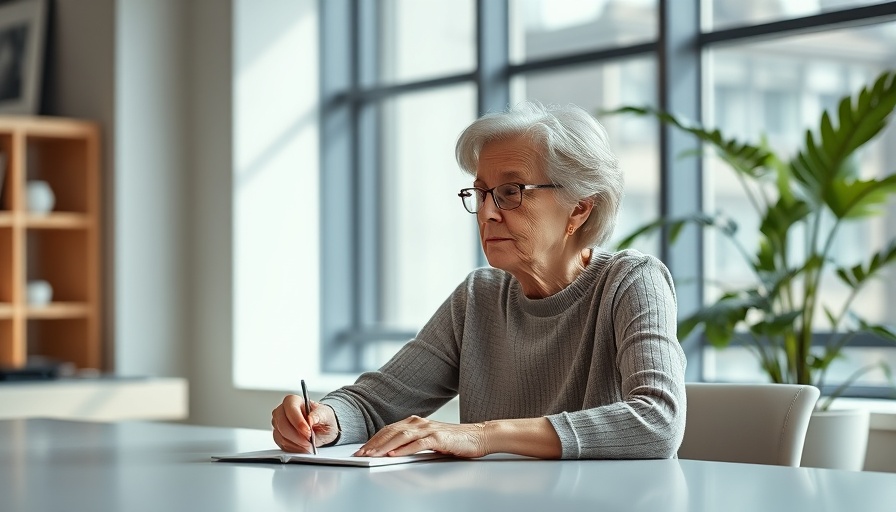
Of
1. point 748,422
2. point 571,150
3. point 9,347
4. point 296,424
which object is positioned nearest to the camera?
point 296,424

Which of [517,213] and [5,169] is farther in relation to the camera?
[5,169]

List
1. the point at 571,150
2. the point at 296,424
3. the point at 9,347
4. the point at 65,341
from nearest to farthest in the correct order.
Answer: the point at 296,424, the point at 571,150, the point at 9,347, the point at 65,341

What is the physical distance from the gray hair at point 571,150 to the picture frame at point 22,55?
3659 millimetres

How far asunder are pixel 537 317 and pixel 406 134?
10.5 ft

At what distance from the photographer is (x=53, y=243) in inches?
209

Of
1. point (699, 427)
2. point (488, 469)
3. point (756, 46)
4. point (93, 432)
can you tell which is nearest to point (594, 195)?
point (699, 427)

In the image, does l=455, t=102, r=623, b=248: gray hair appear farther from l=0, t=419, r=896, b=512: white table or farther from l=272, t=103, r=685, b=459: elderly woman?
l=0, t=419, r=896, b=512: white table

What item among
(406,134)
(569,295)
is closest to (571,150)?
(569,295)

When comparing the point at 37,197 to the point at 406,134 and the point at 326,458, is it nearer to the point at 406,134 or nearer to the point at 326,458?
the point at 406,134

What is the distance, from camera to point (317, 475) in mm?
1565

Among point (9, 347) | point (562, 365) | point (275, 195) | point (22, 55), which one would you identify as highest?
point (22, 55)

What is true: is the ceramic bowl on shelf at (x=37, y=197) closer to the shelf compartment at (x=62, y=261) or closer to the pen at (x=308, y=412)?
the shelf compartment at (x=62, y=261)

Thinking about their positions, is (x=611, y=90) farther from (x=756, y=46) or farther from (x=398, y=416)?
(x=398, y=416)

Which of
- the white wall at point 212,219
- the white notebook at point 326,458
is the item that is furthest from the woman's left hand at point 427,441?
the white wall at point 212,219
